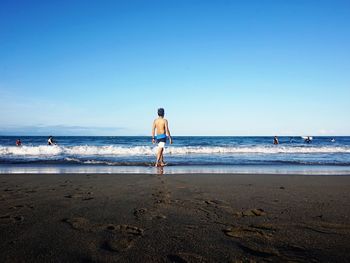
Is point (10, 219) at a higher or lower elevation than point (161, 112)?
lower

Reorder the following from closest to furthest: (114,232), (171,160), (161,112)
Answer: (114,232)
(161,112)
(171,160)

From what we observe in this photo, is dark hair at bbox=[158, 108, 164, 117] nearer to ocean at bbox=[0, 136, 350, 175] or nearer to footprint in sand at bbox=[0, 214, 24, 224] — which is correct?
ocean at bbox=[0, 136, 350, 175]

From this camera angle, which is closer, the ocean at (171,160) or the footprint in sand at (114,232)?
the footprint in sand at (114,232)

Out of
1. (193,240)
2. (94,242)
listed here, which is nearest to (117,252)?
(94,242)

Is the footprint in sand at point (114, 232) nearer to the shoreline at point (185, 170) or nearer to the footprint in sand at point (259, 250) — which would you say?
the footprint in sand at point (259, 250)

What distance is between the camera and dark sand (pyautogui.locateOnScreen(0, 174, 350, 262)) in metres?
2.32

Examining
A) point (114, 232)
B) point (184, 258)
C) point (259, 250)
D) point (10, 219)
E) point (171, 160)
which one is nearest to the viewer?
point (184, 258)

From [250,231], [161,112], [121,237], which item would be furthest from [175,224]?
[161,112]

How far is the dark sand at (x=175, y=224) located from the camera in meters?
2.32

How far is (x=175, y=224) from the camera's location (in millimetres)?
3158

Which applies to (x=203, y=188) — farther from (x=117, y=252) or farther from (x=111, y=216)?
(x=117, y=252)

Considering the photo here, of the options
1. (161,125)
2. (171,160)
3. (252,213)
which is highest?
(161,125)

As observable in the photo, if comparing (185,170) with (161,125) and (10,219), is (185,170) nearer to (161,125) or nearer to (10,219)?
(161,125)

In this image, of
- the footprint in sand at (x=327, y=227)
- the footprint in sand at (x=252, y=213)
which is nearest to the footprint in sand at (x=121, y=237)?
the footprint in sand at (x=252, y=213)
